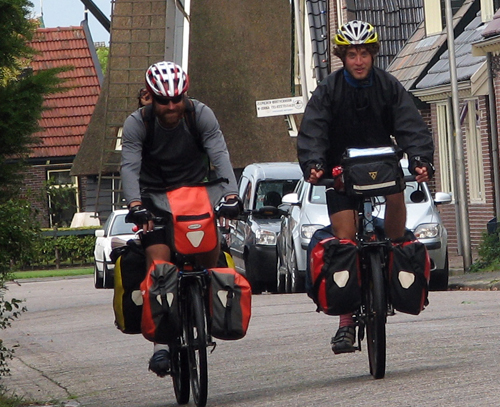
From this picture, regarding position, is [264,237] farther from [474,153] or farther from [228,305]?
[228,305]

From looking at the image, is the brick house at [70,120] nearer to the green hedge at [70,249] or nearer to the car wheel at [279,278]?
the green hedge at [70,249]

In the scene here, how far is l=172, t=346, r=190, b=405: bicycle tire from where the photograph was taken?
7461 mm

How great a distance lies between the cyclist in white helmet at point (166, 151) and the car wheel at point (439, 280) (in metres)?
9.98

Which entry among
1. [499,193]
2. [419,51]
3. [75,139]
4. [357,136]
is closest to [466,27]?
[419,51]

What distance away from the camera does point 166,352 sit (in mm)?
7520

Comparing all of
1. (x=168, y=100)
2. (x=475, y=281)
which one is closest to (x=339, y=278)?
(x=168, y=100)


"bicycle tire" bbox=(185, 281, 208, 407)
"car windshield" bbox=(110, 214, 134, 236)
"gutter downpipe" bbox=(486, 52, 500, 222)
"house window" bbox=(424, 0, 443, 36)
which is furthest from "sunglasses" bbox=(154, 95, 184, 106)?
"house window" bbox=(424, 0, 443, 36)

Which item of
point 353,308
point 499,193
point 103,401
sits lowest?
point 103,401

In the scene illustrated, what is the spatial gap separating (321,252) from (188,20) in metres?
35.6

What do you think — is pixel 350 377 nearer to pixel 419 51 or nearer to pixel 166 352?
pixel 166 352

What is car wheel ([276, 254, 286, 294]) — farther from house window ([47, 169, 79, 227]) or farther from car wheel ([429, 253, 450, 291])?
house window ([47, 169, 79, 227])

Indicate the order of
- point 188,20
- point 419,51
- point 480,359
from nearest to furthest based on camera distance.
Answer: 1. point 480,359
2. point 419,51
3. point 188,20

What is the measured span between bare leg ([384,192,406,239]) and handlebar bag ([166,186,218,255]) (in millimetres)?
1151

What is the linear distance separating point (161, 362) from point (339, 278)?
1146mm
